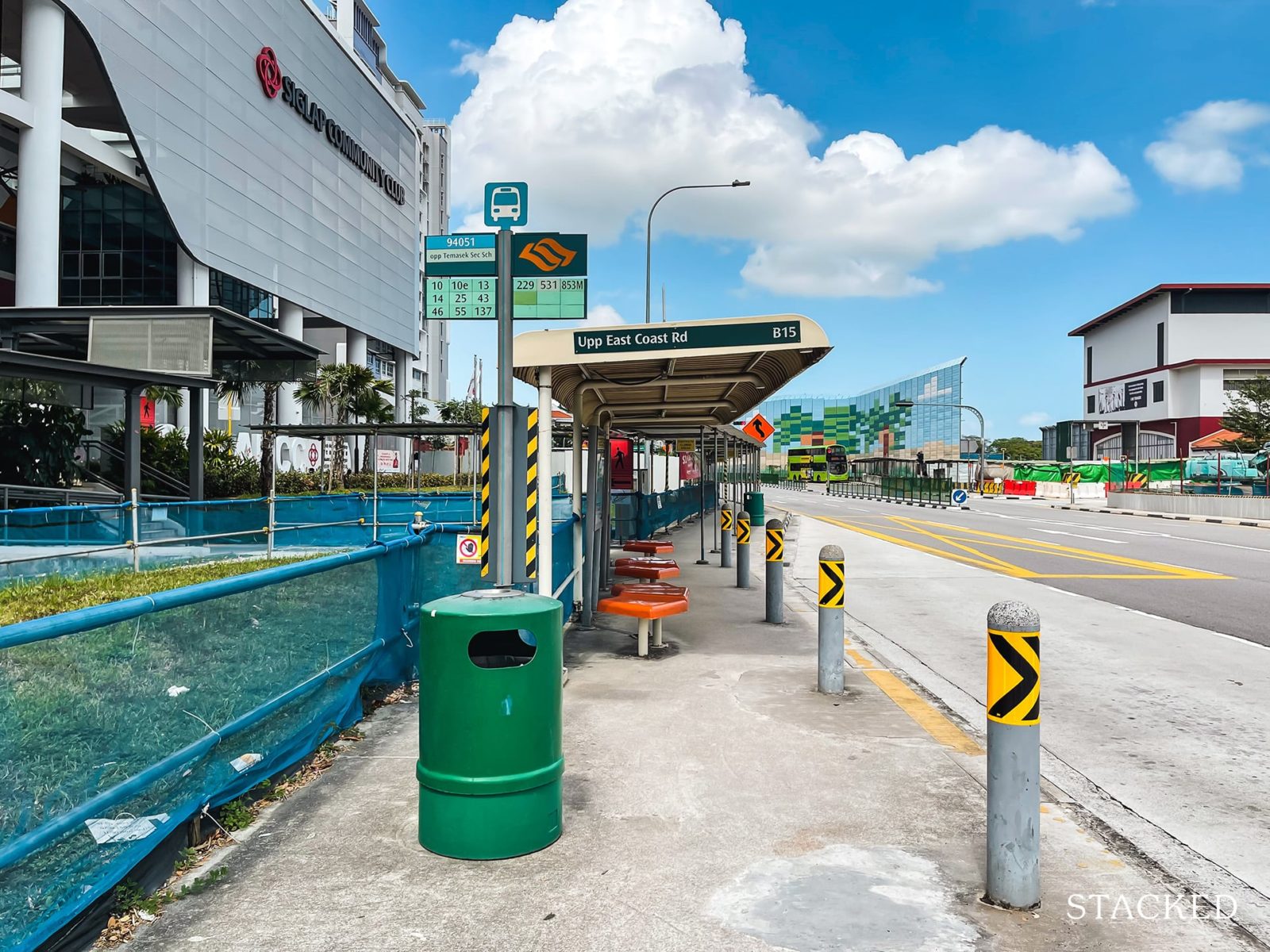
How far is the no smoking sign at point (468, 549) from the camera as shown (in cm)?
762

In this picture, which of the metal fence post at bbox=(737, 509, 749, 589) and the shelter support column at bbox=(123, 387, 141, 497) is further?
the shelter support column at bbox=(123, 387, 141, 497)

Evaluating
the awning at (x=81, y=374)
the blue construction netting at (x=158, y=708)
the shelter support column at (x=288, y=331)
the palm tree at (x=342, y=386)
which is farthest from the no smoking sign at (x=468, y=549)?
the shelter support column at (x=288, y=331)

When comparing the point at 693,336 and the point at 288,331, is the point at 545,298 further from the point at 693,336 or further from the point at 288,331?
the point at 288,331

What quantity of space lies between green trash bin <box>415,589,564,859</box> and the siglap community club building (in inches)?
784

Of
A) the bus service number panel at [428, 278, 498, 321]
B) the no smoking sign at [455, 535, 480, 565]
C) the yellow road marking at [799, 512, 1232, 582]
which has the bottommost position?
the yellow road marking at [799, 512, 1232, 582]

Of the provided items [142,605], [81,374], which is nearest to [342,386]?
[81,374]

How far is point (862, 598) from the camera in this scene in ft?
43.9

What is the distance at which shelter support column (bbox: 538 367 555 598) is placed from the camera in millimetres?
7559

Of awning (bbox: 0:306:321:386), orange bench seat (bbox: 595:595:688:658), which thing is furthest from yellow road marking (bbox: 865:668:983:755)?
awning (bbox: 0:306:321:386)

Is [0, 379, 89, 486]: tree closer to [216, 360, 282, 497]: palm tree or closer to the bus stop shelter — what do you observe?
[216, 360, 282, 497]: palm tree

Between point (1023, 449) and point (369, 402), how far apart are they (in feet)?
520

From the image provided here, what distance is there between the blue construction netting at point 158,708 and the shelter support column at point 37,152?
30905 millimetres

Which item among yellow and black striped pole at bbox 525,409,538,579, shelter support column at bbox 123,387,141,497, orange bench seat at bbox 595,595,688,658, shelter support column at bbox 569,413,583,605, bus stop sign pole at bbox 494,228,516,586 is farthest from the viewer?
shelter support column at bbox 123,387,141,497

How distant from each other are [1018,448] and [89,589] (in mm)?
184010
